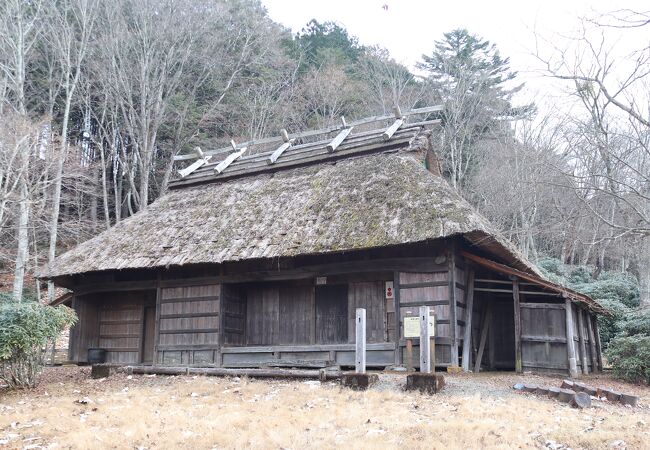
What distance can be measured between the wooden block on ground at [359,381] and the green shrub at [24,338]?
19.8 feet

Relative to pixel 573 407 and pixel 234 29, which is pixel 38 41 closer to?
pixel 234 29

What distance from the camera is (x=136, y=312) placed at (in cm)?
1873

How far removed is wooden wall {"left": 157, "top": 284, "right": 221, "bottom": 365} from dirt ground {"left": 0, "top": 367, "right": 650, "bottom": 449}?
4.44 meters

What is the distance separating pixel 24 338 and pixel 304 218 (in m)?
7.17

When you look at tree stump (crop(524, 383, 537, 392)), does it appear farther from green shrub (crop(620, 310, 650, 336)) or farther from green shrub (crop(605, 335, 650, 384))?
green shrub (crop(620, 310, 650, 336))

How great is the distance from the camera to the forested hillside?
26.3 m

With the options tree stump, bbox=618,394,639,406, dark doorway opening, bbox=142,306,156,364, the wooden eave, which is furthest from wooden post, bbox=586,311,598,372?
dark doorway opening, bbox=142,306,156,364

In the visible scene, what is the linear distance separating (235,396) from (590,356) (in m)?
10.9

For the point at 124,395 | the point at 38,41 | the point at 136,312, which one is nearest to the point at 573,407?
the point at 124,395

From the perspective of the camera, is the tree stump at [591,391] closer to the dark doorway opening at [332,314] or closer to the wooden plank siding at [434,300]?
the wooden plank siding at [434,300]

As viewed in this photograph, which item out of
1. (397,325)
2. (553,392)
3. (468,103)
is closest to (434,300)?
(397,325)

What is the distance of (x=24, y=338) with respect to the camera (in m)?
11.4

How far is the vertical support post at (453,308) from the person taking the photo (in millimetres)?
13586

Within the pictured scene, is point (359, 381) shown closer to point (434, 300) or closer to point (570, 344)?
point (434, 300)
